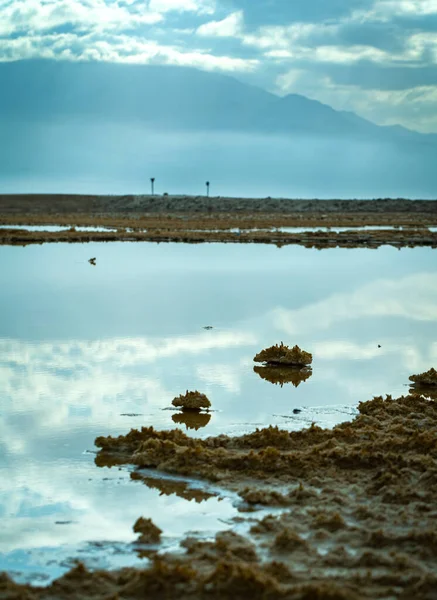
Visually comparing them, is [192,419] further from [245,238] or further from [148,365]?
[245,238]

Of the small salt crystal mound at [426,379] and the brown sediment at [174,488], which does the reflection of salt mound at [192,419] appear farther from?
the small salt crystal mound at [426,379]

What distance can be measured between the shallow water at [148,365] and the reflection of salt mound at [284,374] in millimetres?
156

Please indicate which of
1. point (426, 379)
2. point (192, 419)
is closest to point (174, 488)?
point (192, 419)

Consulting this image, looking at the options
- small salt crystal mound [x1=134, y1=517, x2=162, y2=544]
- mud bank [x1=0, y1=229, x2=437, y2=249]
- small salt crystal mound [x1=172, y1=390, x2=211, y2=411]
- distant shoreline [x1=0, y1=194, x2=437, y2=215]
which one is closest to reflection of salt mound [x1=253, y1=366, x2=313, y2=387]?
small salt crystal mound [x1=172, y1=390, x2=211, y2=411]

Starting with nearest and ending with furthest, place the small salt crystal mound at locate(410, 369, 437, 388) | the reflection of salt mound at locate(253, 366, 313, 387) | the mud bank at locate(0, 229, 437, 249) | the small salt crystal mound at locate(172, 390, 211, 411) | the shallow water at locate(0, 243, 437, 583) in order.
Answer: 1. the shallow water at locate(0, 243, 437, 583)
2. the small salt crystal mound at locate(172, 390, 211, 411)
3. the small salt crystal mound at locate(410, 369, 437, 388)
4. the reflection of salt mound at locate(253, 366, 313, 387)
5. the mud bank at locate(0, 229, 437, 249)

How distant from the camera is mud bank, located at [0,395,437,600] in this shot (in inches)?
202

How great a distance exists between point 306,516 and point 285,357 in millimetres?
6443

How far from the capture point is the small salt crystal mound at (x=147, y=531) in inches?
239

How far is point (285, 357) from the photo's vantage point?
12734 millimetres

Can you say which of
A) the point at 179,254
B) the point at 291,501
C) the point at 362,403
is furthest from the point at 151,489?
the point at 179,254

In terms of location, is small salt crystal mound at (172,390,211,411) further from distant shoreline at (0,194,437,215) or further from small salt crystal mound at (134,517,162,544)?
distant shoreline at (0,194,437,215)

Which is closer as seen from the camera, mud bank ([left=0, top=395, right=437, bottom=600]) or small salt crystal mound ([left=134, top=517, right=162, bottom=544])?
mud bank ([left=0, top=395, right=437, bottom=600])

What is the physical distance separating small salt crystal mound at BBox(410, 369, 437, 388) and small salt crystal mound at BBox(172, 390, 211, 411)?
10.1ft

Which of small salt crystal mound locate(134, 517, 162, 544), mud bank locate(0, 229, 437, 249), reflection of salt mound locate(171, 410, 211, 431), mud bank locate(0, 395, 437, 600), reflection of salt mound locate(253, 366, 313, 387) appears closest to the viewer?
mud bank locate(0, 395, 437, 600)
